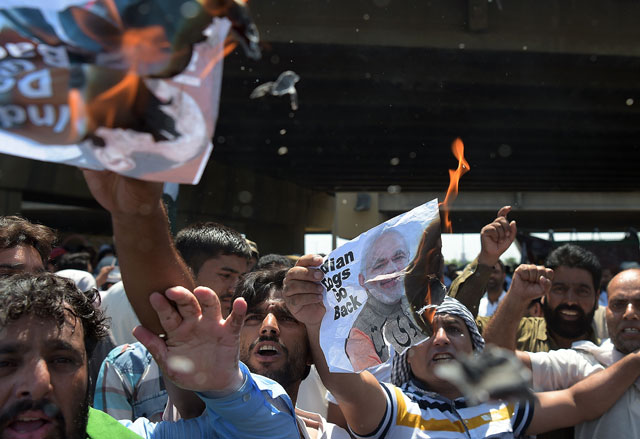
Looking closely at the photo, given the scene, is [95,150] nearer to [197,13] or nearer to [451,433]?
[197,13]

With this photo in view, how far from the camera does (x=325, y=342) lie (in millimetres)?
2184

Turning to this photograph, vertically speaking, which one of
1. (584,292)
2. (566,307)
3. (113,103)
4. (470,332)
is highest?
(113,103)

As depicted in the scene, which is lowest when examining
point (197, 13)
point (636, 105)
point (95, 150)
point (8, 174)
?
point (95, 150)

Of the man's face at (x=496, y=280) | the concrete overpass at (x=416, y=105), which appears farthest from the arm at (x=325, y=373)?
the man's face at (x=496, y=280)

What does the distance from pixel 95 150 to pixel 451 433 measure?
194 centimetres

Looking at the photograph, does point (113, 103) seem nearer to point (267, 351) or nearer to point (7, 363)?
point (7, 363)

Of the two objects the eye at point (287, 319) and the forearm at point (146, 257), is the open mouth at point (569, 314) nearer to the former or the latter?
the eye at point (287, 319)

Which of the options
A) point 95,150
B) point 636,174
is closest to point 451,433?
point 95,150

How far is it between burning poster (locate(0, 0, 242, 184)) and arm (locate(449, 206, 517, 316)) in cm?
200

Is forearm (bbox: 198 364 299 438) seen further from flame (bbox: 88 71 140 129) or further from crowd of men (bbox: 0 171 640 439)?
flame (bbox: 88 71 140 129)

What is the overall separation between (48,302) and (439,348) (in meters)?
1.72

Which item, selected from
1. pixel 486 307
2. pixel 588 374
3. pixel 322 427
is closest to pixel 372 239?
pixel 322 427

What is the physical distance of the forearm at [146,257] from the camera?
1.47 m

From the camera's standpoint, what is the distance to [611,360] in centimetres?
339
